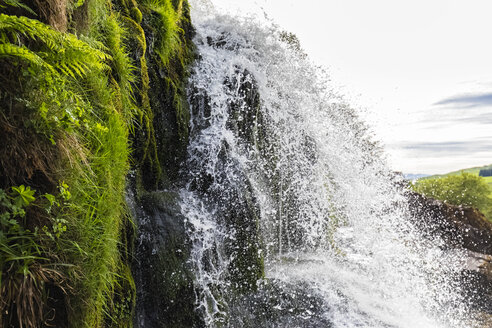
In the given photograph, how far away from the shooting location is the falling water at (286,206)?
4211mm

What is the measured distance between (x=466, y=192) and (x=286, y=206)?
15.4 meters

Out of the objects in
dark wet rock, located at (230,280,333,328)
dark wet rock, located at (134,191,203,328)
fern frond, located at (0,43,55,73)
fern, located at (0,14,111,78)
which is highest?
fern, located at (0,14,111,78)

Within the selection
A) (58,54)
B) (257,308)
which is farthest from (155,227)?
(58,54)

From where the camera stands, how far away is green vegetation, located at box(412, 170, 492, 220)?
17.1m

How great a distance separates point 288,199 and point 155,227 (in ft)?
10.9

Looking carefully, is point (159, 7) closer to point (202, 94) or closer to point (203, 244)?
point (202, 94)

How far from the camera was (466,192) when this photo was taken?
17266 mm

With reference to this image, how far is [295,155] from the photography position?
260 inches

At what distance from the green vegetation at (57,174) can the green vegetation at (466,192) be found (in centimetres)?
1730

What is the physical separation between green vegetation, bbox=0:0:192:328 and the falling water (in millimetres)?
1344

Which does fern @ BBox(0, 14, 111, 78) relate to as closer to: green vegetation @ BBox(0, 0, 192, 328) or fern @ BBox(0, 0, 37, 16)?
green vegetation @ BBox(0, 0, 192, 328)

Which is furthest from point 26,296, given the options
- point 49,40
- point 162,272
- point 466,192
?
point 466,192

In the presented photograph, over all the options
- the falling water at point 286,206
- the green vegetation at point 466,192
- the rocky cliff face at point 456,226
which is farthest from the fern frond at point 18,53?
the green vegetation at point 466,192

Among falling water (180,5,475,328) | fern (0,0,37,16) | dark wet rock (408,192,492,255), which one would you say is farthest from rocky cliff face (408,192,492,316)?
fern (0,0,37,16)
